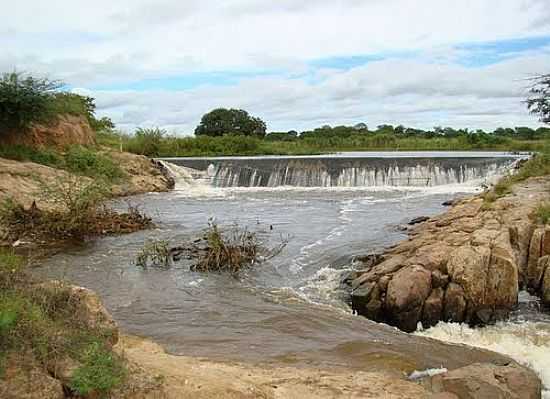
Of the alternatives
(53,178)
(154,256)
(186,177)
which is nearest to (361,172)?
(186,177)

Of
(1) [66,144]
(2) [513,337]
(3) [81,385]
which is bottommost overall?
(2) [513,337]

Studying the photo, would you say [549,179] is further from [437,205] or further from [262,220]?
[262,220]

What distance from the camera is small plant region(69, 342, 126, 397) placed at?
4.22m

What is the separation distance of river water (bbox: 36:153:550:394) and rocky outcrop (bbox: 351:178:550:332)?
0.29 metres

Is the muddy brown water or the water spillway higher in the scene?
the water spillway

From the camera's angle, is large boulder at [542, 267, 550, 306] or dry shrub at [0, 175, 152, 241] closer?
large boulder at [542, 267, 550, 306]

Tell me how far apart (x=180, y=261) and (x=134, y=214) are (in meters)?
4.12

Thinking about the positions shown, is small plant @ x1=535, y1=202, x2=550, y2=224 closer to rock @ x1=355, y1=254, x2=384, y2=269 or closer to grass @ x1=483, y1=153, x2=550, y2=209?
grass @ x1=483, y1=153, x2=550, y2=209

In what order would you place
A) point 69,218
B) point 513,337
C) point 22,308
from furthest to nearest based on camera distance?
point 69,218 → point 513,337 → point 22,308

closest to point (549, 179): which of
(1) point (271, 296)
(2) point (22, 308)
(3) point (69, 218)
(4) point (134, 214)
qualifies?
(1) point (271, 296)

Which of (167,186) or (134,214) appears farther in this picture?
(167,186)

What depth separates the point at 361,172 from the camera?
26641 millimetres

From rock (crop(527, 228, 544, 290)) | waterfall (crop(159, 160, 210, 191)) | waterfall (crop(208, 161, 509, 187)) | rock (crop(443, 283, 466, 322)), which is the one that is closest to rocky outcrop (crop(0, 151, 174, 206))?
waterfall (crop(159, 160, 210, 191))

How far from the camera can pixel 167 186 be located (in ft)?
89.6
